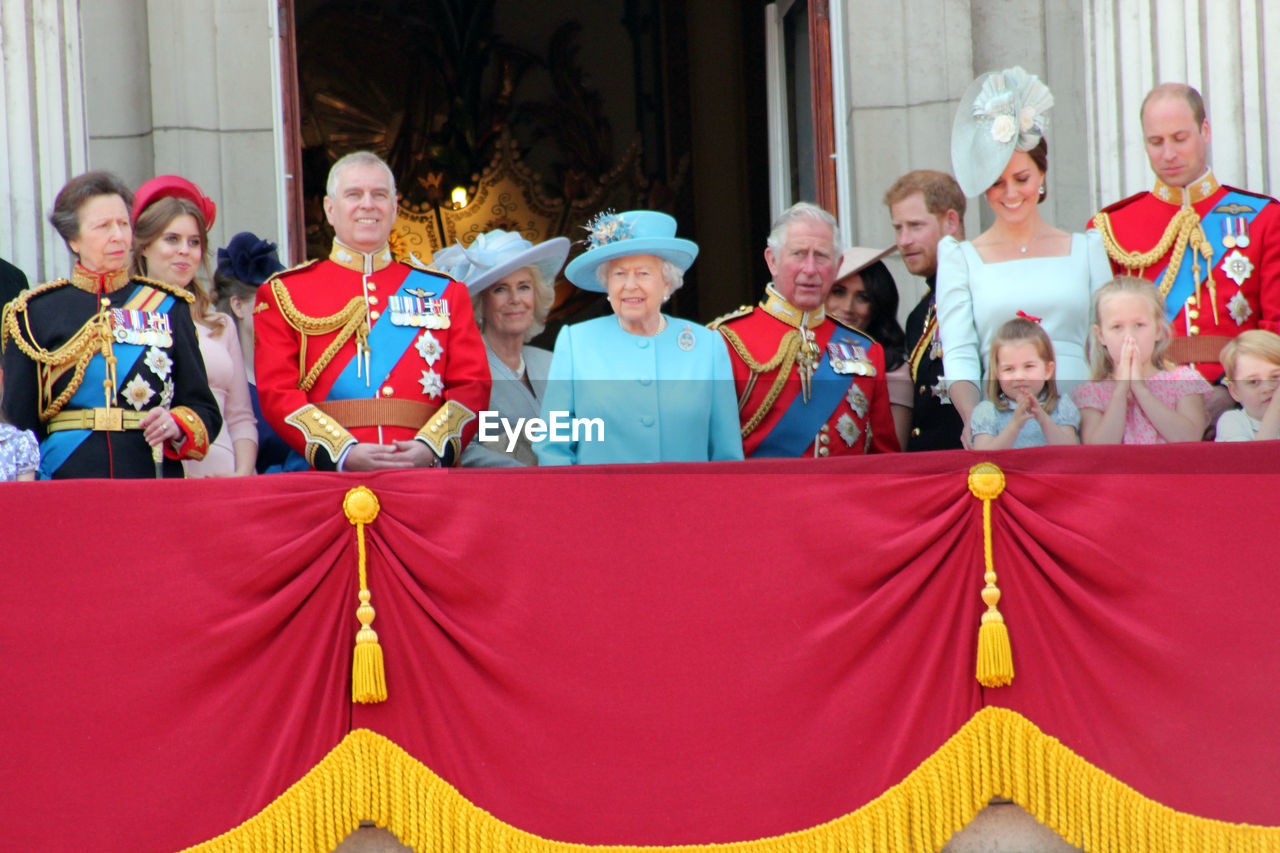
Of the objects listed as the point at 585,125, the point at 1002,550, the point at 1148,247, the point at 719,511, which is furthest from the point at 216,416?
the point at 585,125

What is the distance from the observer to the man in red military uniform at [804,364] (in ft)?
15.3

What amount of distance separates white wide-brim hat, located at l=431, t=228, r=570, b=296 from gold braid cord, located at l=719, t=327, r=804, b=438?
0.64 metres

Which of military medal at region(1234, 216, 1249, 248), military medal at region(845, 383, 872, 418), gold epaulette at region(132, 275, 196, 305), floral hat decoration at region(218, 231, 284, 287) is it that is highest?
floral hat decoration at region(218, 231, 284, 287)

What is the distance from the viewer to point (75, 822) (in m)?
3.54

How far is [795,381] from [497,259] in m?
1.02

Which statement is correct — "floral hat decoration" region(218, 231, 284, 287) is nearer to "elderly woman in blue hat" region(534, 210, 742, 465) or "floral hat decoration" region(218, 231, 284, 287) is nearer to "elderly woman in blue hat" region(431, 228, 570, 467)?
"elderly woman in blue hat" region(431, 228, 570, 467)

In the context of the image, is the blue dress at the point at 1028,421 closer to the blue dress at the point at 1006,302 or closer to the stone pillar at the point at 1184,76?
the blue dress at the point at 1006,302

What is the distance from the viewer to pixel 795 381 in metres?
4.71

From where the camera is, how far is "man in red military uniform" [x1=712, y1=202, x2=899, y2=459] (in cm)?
465

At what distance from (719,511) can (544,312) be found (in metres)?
1.65

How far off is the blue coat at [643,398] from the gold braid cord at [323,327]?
52cm

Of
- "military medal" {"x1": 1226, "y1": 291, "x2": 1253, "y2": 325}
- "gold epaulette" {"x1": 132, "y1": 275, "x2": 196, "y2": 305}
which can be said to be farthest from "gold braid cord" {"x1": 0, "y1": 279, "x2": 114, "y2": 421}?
"military medal" {"x1": 1226, "y1": 291, "x2": 1253, "y2": 325}

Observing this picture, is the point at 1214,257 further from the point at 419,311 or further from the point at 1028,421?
the point at 419,311

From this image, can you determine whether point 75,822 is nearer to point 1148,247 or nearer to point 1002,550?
point 1002,550
